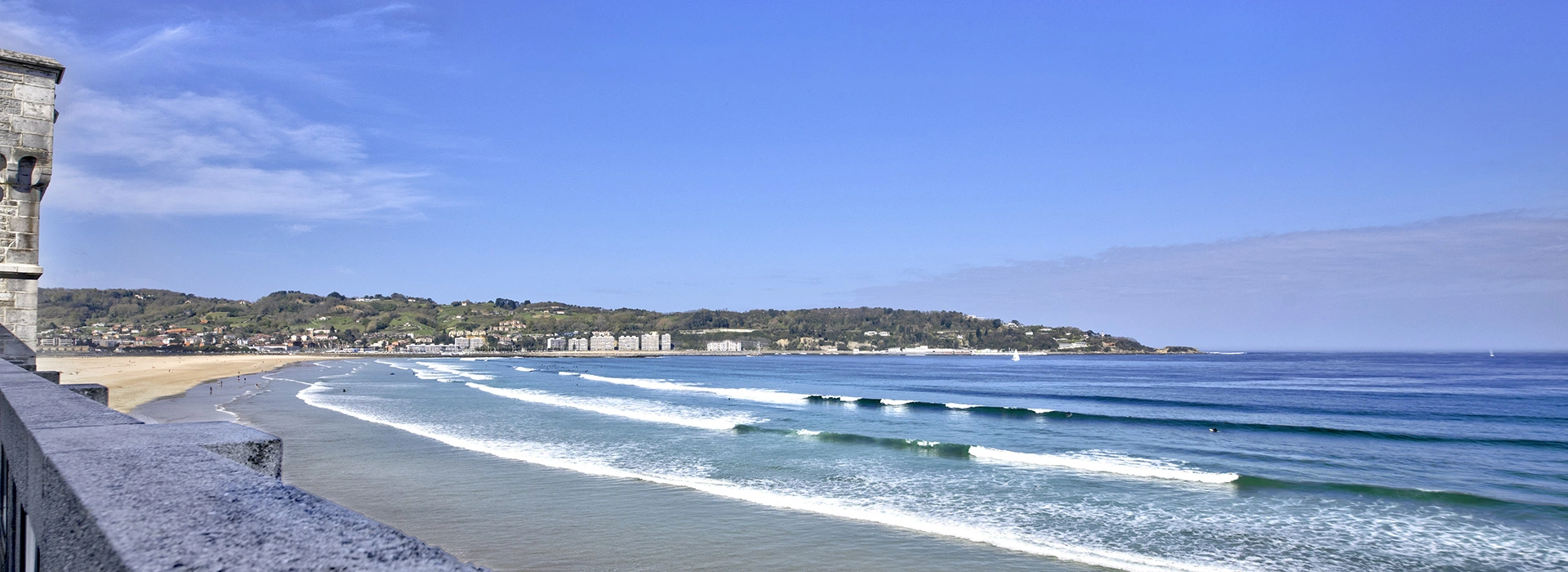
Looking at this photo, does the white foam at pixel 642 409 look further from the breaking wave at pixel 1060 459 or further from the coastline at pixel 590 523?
the coastline at pixel 590 523

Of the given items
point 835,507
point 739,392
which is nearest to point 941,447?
point 835,507

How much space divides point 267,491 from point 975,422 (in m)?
27.4

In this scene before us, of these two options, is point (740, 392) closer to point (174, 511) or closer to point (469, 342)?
point (174, 511)

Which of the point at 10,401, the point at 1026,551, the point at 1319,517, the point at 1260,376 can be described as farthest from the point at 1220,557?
the point at 1260,376

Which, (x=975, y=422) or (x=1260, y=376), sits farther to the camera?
(x=1260, y=376)

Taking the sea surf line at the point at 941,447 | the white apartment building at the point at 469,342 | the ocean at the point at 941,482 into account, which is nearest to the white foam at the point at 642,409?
the sea surf line at the point at 941,447

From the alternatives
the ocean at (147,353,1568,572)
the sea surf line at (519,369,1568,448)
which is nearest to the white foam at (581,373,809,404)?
the sea surf line at (519,369,1568,448)

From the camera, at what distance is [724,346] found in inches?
7712

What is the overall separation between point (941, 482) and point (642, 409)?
18097 millimetres

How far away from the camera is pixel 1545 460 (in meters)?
20.1

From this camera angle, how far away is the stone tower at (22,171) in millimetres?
8500

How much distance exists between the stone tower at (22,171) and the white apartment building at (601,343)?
180358mm

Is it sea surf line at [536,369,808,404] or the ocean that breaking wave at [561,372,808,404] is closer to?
sea surf line at [536,369,808,404]

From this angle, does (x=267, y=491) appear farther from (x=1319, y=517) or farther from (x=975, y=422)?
(x=975, y=422)
